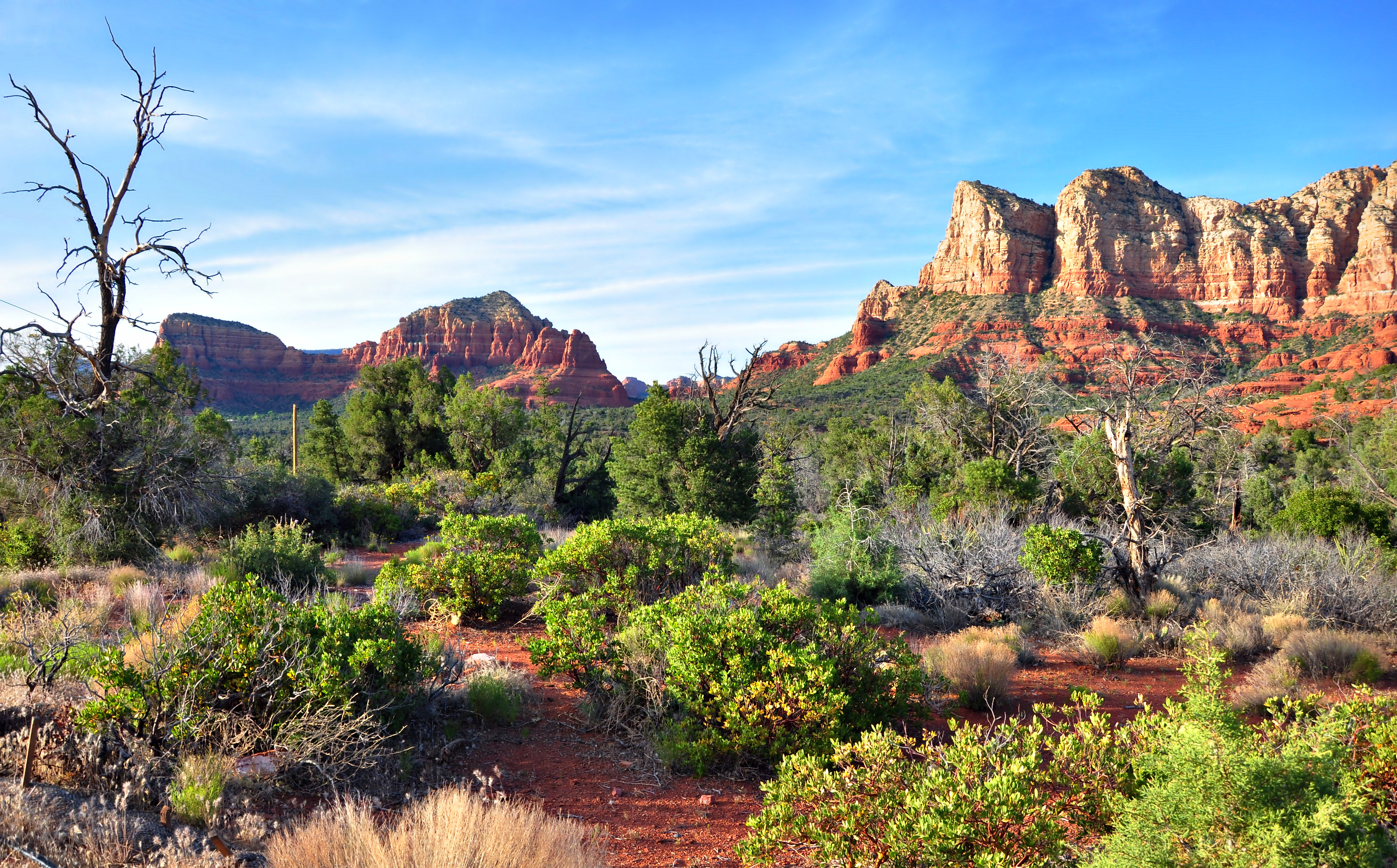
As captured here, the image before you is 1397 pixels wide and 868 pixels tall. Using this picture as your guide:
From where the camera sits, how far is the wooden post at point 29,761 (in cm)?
337

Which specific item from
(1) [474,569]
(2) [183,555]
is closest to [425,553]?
(2) [183,555]

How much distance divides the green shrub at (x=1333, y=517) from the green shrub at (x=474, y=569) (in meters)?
12.7

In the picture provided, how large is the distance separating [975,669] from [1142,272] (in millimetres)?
104948

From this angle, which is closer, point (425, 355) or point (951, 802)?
point (951, 802)

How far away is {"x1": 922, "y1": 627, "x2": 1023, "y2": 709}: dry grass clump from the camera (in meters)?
6.40

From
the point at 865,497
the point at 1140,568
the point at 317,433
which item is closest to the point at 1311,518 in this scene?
the point at 1140,568

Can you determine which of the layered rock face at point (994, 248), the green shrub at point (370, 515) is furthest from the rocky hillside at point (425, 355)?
the green shrub at point (370, 515)

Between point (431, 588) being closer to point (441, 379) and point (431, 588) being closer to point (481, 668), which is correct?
point (481, 668)

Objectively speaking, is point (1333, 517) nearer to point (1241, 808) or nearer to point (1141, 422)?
point (1141, 422)

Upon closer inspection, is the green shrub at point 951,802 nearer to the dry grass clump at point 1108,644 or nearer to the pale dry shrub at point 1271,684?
the pale dry shrub at point 1271,684

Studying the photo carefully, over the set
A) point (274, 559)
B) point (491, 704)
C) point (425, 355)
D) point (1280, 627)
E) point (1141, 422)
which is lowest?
point (1280, 627)

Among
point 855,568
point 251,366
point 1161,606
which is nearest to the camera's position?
point 1161,606

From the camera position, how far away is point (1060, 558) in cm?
925

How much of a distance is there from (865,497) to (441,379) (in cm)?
1647
